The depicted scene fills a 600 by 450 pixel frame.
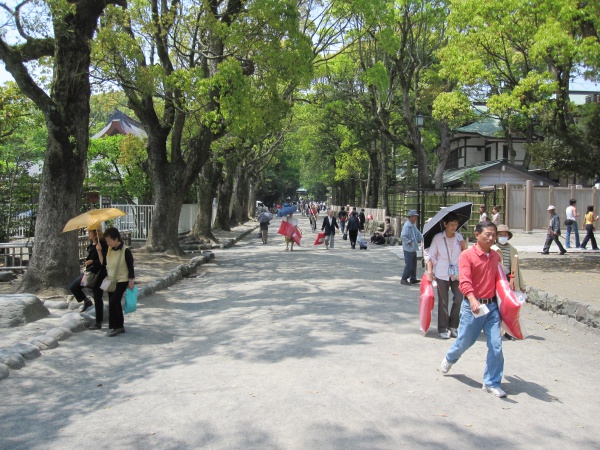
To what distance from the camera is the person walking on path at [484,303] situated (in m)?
5.19

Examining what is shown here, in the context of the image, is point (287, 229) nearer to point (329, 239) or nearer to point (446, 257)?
point (329, 239)

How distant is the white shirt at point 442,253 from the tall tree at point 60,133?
22.0 feet

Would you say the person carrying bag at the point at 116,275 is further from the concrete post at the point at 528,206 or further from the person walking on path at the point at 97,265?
the concrete post at the point at 528,206

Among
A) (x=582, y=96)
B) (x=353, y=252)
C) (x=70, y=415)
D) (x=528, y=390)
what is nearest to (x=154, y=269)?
(x=353, y=252)

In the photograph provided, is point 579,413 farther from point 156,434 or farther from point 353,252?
point 353,252

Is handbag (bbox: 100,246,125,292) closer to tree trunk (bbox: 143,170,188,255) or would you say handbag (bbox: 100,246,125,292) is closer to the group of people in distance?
the group of people in distance

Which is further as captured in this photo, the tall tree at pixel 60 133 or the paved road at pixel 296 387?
the tall tree at pixel 60 133

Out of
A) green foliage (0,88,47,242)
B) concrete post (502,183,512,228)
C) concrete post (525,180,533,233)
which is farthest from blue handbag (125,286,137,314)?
concrete post (525,180,533,233)

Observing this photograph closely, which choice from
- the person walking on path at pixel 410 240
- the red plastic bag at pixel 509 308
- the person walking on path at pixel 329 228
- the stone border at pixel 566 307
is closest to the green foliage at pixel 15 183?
the person walking on path at pixel 410 240

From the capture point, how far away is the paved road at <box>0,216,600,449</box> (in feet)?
14.0

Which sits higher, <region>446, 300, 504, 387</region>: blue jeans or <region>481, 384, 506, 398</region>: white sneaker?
<region>446, 300, 504, 387</region>: blue jeans

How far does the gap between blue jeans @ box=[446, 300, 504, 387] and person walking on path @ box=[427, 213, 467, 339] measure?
2021 mm

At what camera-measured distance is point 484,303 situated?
5.36m

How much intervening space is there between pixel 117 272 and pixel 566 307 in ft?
23.6
